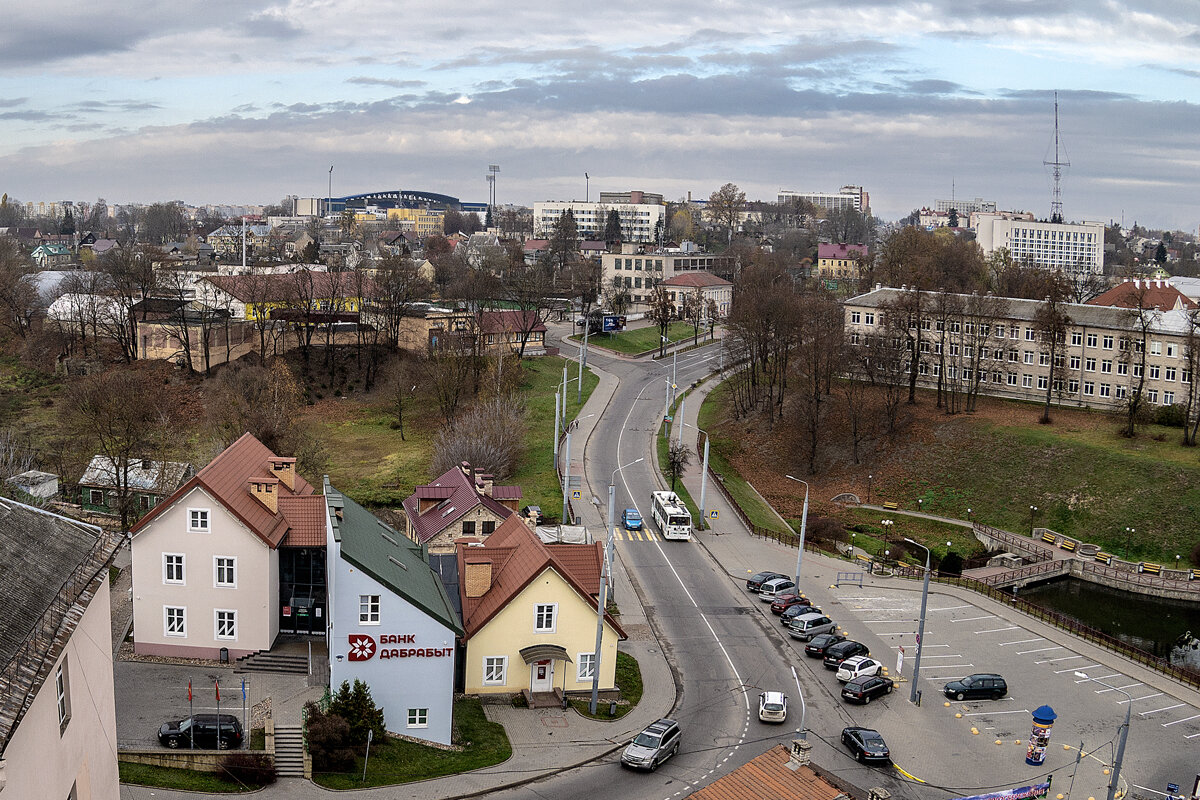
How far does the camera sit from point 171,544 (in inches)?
1421

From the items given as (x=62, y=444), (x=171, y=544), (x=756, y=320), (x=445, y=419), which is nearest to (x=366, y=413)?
A: (x=445, y=419)

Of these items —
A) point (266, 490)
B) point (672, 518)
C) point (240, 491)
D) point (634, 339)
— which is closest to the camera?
point (240, 491)

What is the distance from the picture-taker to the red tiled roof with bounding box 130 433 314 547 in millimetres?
35656

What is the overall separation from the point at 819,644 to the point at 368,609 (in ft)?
57.7

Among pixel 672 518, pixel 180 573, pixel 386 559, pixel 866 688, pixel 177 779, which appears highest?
pixel 386 559

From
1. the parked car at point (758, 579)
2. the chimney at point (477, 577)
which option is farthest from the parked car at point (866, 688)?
the chimney at point (477, 577)

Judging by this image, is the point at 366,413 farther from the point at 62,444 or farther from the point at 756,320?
the point at 756,320

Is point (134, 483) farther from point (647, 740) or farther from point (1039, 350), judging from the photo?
point (1039, 350)

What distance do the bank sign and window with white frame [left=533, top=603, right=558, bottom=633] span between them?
4.46 meters

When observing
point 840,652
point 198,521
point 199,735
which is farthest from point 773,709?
point 198,521

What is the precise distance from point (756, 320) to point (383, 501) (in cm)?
3556

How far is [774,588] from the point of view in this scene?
1843 inches

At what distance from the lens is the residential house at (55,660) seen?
1491 cm

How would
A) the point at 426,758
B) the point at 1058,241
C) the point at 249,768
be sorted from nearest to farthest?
1. the point at 249,768
2. the point at 426,758
3. the point at 1058,241
